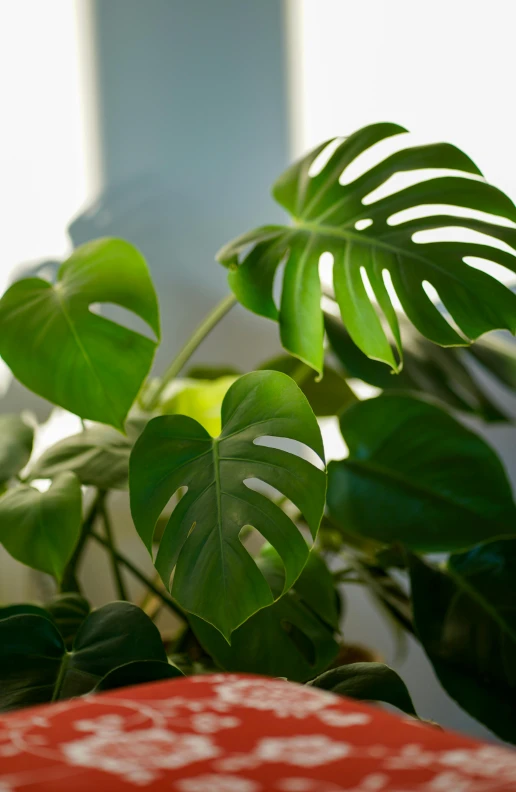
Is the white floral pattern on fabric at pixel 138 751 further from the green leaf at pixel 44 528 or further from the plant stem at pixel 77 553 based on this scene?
the plant stem at pixel 77 553

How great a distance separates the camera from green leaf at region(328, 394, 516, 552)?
896 mm

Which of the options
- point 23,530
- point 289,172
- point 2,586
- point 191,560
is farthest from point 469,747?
point 2,586

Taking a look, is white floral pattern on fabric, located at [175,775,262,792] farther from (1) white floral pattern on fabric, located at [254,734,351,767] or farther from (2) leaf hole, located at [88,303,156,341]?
(2) leaf hole, located at [88,303,156,341]

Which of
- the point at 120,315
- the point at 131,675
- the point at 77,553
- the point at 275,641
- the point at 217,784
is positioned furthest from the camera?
the point at 120,315

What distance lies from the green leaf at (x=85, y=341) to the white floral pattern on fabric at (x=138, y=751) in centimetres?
43

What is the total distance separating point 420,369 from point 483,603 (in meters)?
0.32

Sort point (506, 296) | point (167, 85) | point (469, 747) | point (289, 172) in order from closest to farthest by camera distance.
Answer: point (469, 747) < point (506, 296) < point (289, 172) < point (167, 85)

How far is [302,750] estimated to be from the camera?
0.98ft

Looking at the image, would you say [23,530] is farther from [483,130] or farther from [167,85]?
[483,130]

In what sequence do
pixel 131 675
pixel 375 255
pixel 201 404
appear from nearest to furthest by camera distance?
pixel 131 675
pixel 375 255
pixel 201 404

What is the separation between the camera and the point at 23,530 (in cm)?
67

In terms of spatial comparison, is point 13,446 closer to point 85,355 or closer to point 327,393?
point 85,355

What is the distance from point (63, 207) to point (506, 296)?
2.55 feet

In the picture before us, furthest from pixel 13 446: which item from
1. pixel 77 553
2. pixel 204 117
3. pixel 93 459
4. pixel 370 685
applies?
pixel 204 117
